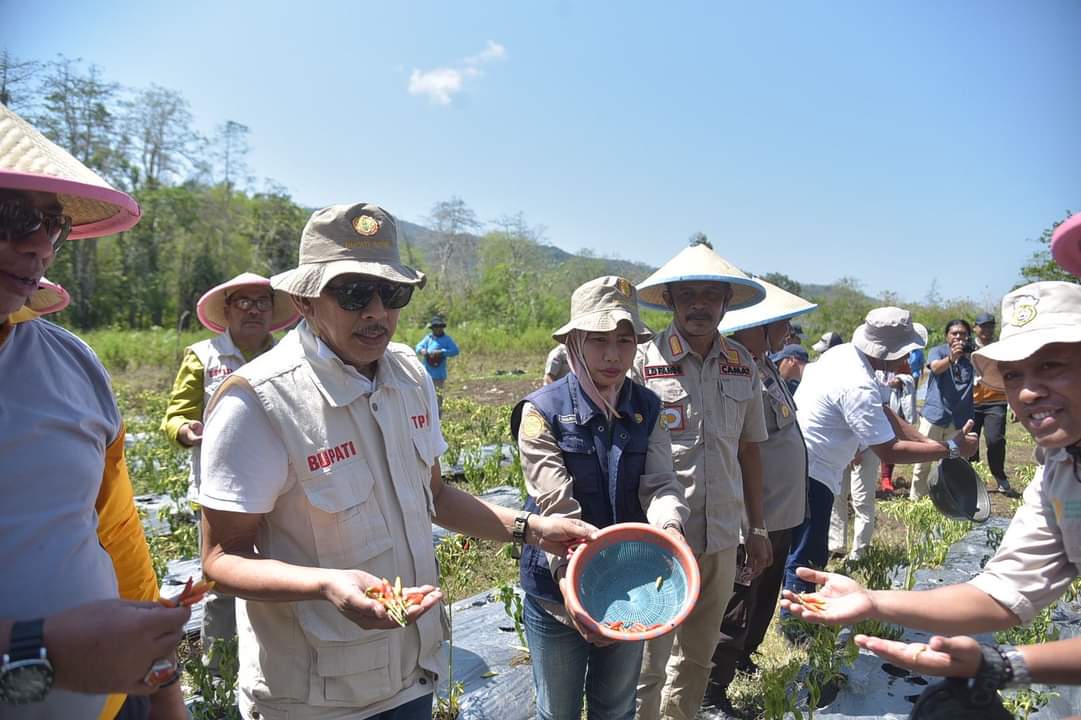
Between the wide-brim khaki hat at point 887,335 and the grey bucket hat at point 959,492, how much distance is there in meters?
0.71

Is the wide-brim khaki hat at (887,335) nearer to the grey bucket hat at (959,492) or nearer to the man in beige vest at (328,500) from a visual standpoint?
the grey bucket hat at (959,492)

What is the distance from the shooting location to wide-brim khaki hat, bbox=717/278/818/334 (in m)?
3.32

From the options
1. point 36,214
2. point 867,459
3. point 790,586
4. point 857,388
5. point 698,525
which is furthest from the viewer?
point 867,459

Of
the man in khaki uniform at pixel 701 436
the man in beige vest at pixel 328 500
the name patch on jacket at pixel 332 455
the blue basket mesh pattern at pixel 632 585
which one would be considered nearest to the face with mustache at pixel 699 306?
the man in khaki uniform at pixel 701 436

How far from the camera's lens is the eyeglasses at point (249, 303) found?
3.47m

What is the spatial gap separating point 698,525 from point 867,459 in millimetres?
3184

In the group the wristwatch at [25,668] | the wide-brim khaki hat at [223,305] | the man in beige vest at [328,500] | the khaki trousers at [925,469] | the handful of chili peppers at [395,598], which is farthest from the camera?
the khaki trousers at [925,469]

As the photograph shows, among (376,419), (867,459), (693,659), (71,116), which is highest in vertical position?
(71,116)

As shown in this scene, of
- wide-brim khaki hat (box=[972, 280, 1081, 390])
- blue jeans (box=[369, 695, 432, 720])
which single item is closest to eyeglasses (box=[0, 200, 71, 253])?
blue jeans (box=[369, 695, 432, 720])

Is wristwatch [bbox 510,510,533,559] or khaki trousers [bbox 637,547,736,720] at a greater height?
wristwatch [bbox 510,510,533,559]

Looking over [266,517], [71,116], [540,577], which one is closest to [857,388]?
[540,577]

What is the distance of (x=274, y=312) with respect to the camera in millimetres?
3725

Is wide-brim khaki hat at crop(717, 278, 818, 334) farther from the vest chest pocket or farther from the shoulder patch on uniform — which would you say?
the vest chest pocket

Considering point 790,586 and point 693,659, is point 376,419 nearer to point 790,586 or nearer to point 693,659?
point 693,659
